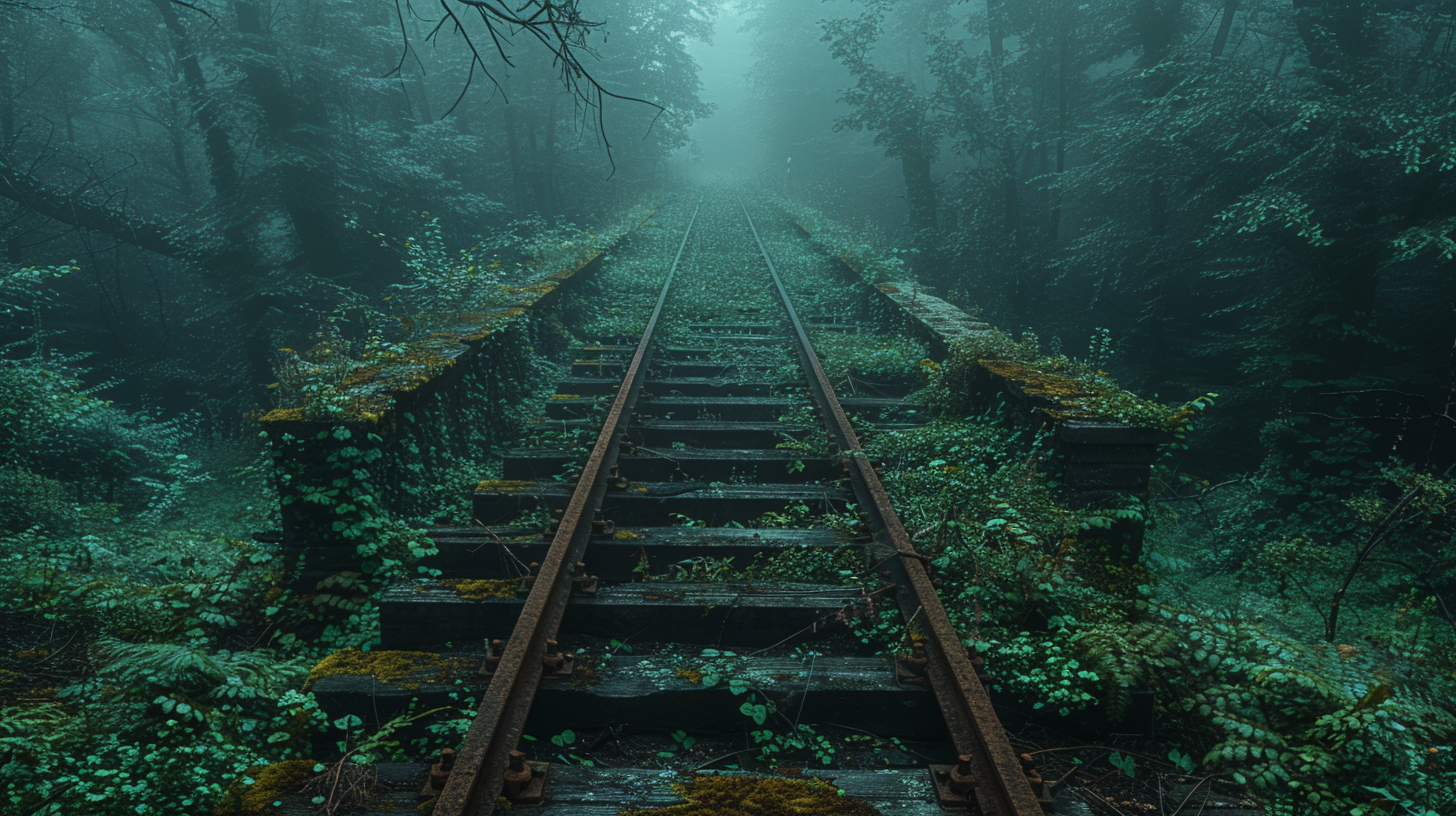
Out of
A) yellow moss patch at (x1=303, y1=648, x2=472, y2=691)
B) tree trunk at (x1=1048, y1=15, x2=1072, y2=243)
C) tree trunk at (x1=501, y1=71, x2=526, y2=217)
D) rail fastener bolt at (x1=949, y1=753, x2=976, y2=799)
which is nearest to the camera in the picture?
rail fastener bolt at (x1=949, y1=753, x2=976, y2=799)

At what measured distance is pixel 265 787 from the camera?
203cm

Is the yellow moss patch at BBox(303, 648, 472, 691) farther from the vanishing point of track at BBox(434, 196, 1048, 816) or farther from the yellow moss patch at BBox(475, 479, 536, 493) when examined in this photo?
the yellow moss patch at BBox(475, 479, 536, 493)

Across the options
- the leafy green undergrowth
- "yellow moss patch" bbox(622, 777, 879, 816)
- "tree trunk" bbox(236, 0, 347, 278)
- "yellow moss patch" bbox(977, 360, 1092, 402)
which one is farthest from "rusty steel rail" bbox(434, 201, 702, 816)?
"tree trunk" bbox(236, 0, 347, 278)

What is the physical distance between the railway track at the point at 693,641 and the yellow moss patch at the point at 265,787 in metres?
0.35

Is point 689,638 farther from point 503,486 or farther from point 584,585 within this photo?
point 503,486

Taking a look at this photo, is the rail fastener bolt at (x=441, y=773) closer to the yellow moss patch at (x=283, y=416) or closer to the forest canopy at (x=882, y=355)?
the forest canopy at (x=882, y=355)

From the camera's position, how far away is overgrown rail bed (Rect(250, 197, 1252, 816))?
6.73 feet

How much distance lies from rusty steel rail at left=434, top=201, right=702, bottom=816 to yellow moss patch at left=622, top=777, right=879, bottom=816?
0.40 meters

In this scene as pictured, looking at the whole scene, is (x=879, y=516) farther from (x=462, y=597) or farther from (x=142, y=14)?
(x=142, y=14)

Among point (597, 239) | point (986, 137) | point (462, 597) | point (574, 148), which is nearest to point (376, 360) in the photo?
point (462, 597)

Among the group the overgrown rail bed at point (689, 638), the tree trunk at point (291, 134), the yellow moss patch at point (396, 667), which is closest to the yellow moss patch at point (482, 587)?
the overgrown rail bed at point (689, 638)

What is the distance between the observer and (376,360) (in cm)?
462

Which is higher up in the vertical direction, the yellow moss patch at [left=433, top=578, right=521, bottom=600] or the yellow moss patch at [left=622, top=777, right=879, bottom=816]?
the yellow moss patch at [left=433, top=578, right=521, bottom=600]

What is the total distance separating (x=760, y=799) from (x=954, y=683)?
0.76 m
